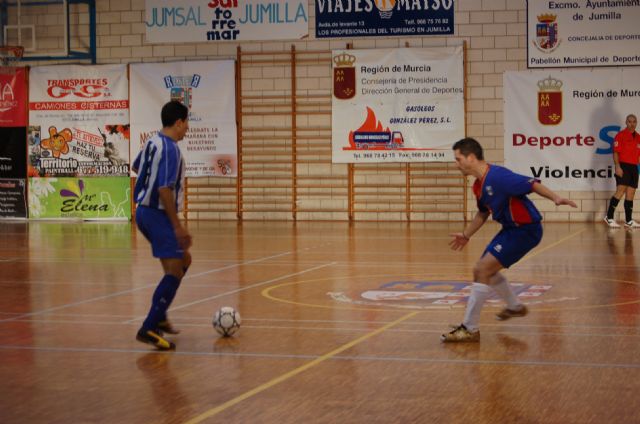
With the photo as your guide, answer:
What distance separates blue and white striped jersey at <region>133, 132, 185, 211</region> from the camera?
7.01m

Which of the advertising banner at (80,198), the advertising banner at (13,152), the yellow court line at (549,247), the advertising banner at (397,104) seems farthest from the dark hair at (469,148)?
the advertising banner at (13,152)

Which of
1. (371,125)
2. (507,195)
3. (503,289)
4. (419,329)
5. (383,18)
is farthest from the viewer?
(371,125)

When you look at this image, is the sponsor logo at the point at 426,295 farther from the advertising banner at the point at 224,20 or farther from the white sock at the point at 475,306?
the advertising banner at the point at 224,20

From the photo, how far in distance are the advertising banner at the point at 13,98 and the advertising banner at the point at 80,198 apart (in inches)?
57.3

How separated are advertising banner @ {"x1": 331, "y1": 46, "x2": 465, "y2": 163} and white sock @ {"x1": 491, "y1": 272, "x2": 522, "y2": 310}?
15.1 m

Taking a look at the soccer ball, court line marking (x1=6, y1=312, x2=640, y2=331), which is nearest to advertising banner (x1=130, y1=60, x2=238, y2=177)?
court line marking (x1=6, y1=312, x2=640, y2=331)

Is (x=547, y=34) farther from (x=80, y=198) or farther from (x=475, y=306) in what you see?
(x=475, y=306)

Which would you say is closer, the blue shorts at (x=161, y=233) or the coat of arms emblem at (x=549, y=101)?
the blue shorts at (x=161, y=233)

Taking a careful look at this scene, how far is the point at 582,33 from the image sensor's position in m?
22.0

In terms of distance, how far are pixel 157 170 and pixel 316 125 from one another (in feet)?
53.6

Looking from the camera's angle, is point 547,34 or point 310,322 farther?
point 547,34

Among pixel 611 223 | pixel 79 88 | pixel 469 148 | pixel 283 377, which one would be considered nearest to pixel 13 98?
pixel 79 88

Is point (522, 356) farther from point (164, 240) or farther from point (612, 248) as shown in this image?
point (612, 248)

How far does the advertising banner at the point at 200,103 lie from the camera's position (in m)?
23.4
